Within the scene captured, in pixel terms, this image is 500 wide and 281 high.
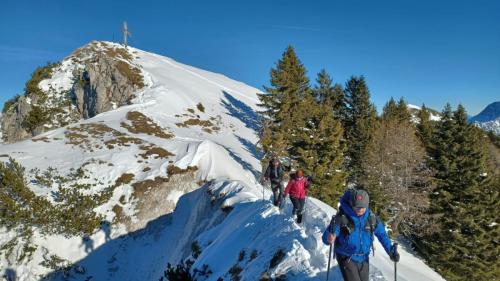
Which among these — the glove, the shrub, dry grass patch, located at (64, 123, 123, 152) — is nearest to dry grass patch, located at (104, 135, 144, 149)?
dry grass patch, located at (64, 123, 123, 152)

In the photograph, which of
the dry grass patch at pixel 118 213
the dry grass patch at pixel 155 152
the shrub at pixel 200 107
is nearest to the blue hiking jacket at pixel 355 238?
the dry grass patch at pixel 118 213

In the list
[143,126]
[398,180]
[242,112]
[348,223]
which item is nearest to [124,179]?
[143,126]

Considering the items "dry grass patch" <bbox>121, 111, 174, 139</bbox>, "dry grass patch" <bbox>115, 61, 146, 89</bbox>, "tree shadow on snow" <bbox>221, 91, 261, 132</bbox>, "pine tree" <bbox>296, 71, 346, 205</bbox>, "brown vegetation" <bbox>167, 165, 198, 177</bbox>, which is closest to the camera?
"brown vegetation" <bbox>167, 165, 198, 177</bbox>

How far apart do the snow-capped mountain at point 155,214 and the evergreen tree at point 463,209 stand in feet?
11.0

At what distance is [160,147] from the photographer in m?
33.1

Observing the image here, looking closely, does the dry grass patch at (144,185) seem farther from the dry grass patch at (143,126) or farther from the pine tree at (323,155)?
the pine tree at (323,155)

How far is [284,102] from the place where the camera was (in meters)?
42.2

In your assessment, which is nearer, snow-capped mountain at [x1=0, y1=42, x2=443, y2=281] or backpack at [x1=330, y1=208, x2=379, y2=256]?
backpack at [x1=330, y1=208, x2=379, y2=256]

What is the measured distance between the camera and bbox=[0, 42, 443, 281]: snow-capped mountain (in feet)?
39.4

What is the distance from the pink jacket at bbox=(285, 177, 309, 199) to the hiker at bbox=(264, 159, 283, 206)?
7.18 feet

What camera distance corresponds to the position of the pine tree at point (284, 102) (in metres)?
36.3

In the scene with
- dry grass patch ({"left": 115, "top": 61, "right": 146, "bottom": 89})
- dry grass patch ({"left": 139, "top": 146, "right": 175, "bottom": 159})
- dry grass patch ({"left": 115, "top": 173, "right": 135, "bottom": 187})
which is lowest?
dry grass patch ({"left": 115, "top": 173, "right": 135, "bottom": 187})

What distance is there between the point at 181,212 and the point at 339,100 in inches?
1196

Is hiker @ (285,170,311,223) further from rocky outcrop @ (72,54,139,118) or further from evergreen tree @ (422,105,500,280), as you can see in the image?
rocky outcrop @ (72,54,139,118)
